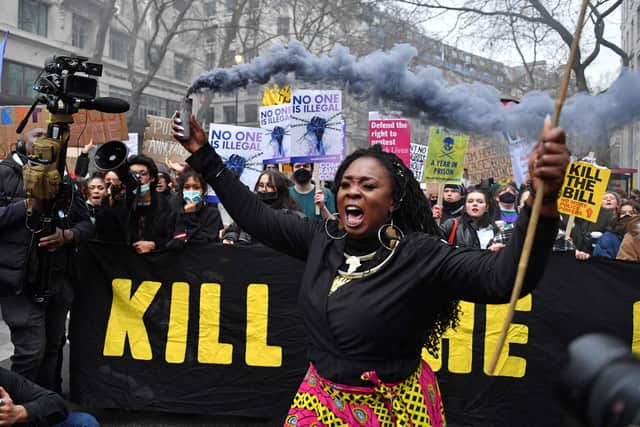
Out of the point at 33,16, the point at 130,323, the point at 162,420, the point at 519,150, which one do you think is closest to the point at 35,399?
the point at 130,323

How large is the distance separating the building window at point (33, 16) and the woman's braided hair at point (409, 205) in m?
29.6

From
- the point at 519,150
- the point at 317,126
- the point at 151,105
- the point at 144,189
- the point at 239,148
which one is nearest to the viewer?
the point at 144,189

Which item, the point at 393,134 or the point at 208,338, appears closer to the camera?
the point at 208,338

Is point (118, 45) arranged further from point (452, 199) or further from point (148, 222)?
point (148, 222)

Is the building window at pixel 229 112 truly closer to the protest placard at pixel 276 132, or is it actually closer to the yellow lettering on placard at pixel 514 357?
the protest placard at pixel 276 132

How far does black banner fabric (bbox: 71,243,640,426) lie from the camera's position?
456 cm

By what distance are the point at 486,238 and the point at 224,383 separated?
2.66 m

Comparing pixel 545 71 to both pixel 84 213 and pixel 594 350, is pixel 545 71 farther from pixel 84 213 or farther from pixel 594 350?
pixel 594 350

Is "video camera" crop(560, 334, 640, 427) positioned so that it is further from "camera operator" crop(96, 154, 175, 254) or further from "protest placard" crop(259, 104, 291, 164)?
"protest placard" crop(259, 104, 291, 164)

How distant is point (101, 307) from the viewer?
15.6 ft

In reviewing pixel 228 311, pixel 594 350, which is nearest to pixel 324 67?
pixel 228 311

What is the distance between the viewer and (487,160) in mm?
8273

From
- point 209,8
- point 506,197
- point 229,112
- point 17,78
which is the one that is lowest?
point 506,197

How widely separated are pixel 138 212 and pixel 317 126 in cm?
215
